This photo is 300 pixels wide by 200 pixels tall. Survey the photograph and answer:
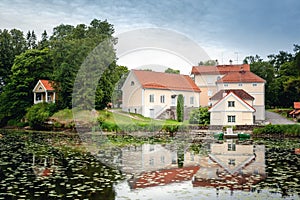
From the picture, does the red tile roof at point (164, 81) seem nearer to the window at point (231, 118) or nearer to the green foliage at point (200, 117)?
the green foliage at point (200, 117)

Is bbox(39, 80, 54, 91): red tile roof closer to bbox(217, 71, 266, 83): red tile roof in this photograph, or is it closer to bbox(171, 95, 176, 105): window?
bbox(171, 95, 176, 105): window

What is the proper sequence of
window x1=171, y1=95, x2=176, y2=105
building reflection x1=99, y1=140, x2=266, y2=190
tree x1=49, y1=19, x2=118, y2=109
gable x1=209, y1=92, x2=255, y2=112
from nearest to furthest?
building reflection x1=99, y1=140, x2=266, y2=190
gable x1=209, y1=92, x2=255, y2=112
tree x1=49, y1=19, x2=118, y2=109
window x1=171, y1=95, x2=176, y2=105

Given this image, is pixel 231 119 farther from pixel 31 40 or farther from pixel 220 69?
pixel 31 40

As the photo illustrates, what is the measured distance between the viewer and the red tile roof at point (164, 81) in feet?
131

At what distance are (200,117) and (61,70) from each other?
14757 millimetres

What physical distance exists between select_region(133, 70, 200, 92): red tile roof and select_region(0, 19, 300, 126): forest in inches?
107

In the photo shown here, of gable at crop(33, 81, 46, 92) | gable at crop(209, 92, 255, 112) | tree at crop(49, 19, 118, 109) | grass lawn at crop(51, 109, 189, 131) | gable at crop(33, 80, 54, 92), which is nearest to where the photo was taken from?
grass lawn at crop(51, 109, 189, 131)

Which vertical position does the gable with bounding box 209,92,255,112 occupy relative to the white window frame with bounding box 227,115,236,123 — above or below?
above

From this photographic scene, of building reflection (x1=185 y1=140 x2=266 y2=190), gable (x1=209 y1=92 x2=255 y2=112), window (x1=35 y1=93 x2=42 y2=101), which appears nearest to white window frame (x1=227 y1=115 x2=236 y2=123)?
gable (x1=209 y1=92 x2=255 y2=112)

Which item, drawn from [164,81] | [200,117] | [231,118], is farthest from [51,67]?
[231,118]

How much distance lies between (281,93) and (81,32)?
3035 cm

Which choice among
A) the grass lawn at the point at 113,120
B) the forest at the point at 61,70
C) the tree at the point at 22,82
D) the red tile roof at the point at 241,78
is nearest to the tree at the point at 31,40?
the forest at the point at 61,70

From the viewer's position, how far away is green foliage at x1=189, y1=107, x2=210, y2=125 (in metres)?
35.7

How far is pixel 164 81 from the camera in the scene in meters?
42.7
